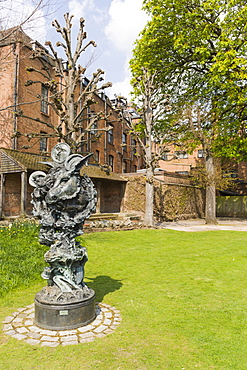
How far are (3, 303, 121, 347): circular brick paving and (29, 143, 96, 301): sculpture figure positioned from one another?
47cm

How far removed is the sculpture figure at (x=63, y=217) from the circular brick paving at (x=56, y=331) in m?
0.47

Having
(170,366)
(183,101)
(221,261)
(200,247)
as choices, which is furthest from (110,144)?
(170,366)

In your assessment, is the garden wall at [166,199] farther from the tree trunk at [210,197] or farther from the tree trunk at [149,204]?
the tree trunk at [149,204]

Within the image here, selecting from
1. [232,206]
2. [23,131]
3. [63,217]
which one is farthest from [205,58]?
[63,217]

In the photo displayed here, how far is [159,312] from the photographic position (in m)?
4.95

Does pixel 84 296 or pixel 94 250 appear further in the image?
pixel 94 250

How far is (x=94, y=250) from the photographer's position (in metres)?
10.4

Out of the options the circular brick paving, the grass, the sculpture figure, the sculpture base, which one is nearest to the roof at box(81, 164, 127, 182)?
the grass

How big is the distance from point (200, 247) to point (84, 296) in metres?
7.78

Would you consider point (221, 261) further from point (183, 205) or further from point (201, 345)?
point (183, 205)

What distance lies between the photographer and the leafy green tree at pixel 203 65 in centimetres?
1823

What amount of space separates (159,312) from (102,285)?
1.96 meters

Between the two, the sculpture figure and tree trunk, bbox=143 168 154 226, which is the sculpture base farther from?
tree trunk, bbox=143 168 154 226

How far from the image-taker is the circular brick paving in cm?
397
